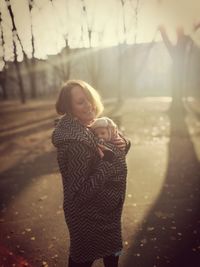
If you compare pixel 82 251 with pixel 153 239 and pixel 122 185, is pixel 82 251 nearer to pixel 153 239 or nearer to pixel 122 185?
pixel 122 185

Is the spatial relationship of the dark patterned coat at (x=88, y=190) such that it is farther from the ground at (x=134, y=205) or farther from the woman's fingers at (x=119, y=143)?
the ground at (x=134, y=205)

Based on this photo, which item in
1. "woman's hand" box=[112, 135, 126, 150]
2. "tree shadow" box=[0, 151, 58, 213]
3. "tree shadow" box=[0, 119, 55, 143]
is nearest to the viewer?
"woman's hand" box=[112, 135, 126, 150]

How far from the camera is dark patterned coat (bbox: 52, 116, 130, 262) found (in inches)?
115

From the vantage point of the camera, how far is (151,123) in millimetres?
17156

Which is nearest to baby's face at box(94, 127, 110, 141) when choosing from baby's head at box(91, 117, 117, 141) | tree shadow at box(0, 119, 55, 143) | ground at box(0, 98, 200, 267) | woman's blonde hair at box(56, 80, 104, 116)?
baby's head at box(91, 117, 117, 141)

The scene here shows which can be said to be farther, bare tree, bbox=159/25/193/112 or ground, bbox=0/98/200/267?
bare tree, bbox=159/25/193/112

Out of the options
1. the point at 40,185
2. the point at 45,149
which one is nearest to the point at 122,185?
the point at 40,185

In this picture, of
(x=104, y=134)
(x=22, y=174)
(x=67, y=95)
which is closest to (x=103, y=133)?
(x=104, y=134)

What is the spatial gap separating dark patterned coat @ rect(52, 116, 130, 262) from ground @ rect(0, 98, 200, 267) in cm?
179

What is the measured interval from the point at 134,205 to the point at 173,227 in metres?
1.20

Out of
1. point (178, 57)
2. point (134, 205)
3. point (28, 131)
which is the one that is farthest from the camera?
point (178, 57)

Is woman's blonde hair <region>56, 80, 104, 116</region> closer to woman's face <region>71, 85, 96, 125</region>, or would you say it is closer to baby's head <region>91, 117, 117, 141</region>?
woman's face <region>71, 85, 96, 125</region>

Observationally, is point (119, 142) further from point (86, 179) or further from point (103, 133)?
point (86, 179)

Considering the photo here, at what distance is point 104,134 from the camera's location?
3045mm
